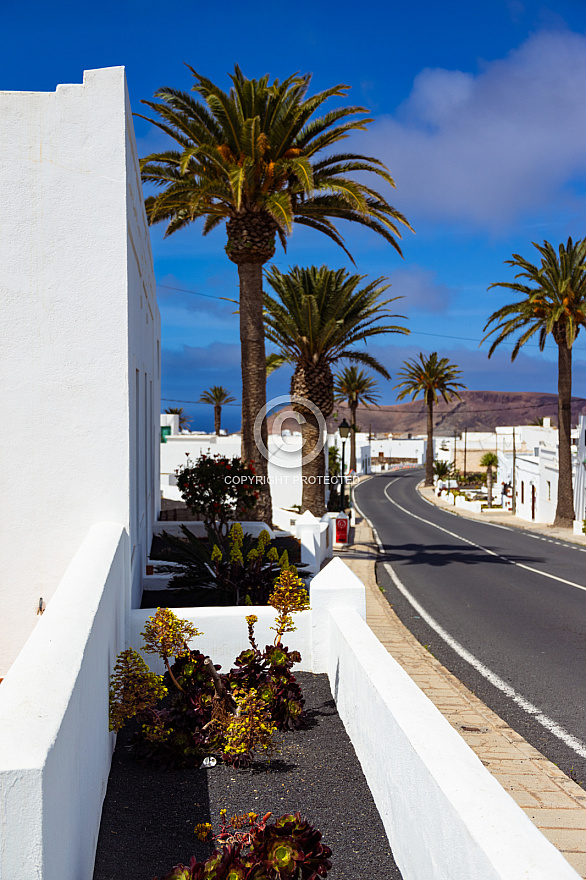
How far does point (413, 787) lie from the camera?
11.5ft

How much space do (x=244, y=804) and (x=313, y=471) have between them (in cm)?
1943

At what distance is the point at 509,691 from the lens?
8.52 m

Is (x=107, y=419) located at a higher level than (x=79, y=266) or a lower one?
lower

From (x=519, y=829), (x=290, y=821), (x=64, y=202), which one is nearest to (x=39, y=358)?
(x=64, y=202)

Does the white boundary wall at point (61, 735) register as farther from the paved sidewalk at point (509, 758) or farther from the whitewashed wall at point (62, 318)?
the paved sidewalk at point (509, 758)

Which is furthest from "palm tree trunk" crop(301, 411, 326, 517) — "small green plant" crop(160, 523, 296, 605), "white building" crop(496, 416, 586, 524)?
"white building" crop(496, 416, 586, 524)

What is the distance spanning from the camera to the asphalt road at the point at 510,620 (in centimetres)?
760

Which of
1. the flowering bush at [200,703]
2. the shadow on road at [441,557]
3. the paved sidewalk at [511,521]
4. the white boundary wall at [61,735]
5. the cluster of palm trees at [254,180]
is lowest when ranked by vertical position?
the paved sidewalk at [511,521]

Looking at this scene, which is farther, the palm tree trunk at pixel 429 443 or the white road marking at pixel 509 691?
the palm tree trunk at pixel 429 443

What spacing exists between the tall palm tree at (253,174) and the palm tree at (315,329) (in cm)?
596

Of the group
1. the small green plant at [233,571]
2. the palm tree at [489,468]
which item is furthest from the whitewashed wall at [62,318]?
Result: the palm tree at [489,468]

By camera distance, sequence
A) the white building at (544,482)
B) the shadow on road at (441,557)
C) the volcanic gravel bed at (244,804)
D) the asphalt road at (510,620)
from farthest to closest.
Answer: the white building at (544,482) → the shadow on road at (441,557) → the asphalt road at (510,620) → the volcanic gravel bed at (244,804)

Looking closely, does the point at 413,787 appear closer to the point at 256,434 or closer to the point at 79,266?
the point at 79,266

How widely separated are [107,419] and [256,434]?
11.1m
